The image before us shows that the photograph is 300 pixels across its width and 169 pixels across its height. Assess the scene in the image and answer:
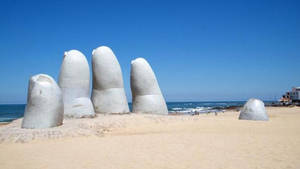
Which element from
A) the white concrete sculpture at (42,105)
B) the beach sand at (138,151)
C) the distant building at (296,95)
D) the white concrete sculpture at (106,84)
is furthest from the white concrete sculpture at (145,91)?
the distant building at (296,95)

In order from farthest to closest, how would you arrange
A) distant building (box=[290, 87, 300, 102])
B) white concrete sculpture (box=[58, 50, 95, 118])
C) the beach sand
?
distant building (box=[290, 87, 300, 102])
white concrete sculpture (box=[58, 50, 95, 118])
the beach sand

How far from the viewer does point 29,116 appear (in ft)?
30.8

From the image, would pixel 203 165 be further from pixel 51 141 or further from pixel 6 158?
pixel 51 141

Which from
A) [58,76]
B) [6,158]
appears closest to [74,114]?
[58,76]

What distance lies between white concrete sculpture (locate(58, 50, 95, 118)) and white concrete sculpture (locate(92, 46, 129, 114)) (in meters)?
1.18

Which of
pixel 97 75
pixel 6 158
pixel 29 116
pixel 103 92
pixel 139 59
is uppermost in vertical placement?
pixel 139 59

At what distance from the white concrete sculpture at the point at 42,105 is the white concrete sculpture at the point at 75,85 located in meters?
3.22

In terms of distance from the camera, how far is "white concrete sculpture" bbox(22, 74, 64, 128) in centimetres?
934

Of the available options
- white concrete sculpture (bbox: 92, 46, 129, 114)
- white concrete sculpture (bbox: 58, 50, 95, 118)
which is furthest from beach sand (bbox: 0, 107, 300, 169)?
white concrete sculpture (bbox: 92, 46, 129, 114)

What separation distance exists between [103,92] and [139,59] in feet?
10.3

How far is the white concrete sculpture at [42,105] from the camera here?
9336 mm

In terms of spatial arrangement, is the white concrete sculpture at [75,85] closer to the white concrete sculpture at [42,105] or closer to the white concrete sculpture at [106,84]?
the white concrete sculpture at [106,84]

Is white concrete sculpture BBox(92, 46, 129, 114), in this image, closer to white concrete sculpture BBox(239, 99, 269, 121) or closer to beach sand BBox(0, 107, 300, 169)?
beach sand BBox(0, 107, 300, 169)

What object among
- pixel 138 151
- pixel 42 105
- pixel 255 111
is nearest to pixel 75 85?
pixel 42 105
